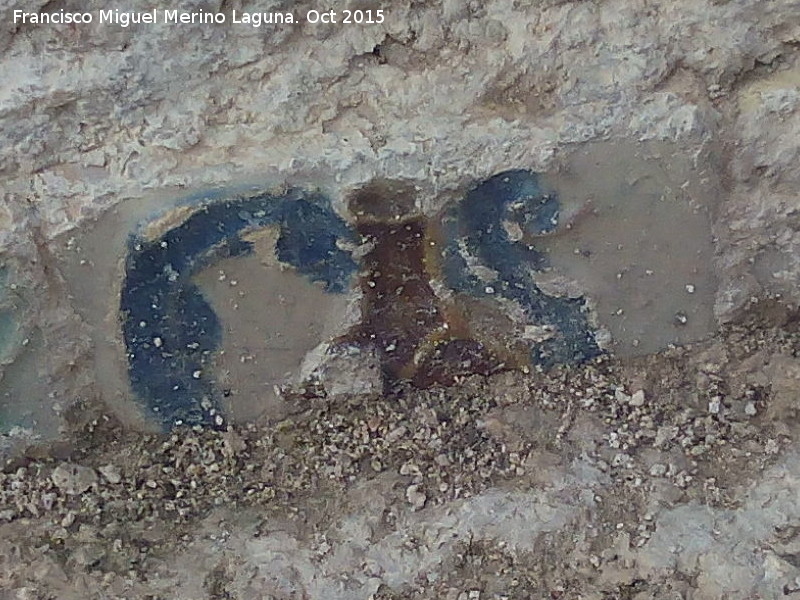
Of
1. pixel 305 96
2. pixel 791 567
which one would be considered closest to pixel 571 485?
pixel 791 567

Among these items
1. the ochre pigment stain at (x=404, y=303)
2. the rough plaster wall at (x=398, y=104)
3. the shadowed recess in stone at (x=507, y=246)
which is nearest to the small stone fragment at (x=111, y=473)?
the rough plaster wall at (x=398, y=104)

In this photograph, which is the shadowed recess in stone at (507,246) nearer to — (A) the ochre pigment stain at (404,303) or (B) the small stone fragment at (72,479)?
(A) the ochre pigment stain at (404,303)

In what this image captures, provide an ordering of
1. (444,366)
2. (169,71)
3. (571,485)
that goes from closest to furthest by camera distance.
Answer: (169,71) < (571,485) < (444,366)

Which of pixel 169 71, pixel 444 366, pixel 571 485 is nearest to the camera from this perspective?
pixel 169 71

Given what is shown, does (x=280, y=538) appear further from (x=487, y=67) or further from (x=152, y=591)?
(x=487, y=67)

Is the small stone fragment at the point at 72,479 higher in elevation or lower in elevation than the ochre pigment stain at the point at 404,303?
lower

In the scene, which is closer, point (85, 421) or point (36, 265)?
point (36, 265)
